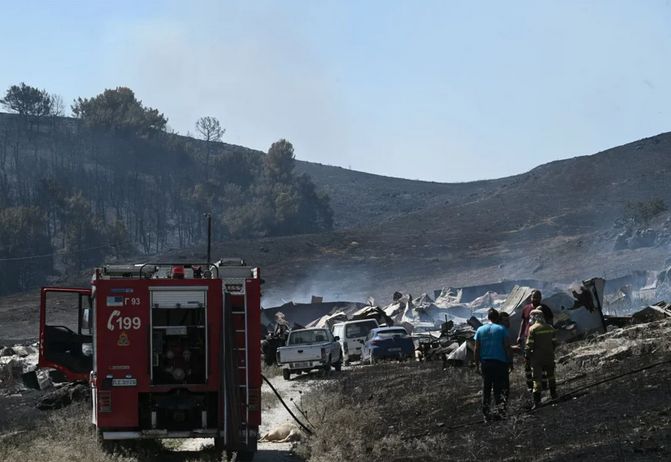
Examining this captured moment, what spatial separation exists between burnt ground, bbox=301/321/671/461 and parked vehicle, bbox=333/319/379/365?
64.7ft

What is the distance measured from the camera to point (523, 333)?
19.4 meters

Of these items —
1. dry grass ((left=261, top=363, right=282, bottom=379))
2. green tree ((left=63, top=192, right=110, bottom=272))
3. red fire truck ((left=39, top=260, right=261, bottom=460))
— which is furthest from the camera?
green tree ((left=63, top=192, right=110, bottom=272))

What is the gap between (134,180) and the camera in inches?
5822

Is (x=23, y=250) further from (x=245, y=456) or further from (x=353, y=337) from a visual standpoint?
(x=245, y=456)

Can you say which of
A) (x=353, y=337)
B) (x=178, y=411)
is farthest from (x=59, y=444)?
(x=353, y=337)

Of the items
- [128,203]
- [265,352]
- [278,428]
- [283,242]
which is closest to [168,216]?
[128,203]

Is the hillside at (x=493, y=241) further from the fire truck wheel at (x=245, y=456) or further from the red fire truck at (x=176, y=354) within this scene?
the fire truck wheel at (x=245, y=456)

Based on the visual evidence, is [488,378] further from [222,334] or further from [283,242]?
[283,242]

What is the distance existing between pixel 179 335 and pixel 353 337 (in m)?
29.2

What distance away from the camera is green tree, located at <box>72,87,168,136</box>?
14500cm

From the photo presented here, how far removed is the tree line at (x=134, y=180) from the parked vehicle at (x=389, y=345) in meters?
80.8

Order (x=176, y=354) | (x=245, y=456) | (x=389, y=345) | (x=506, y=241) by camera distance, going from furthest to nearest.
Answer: (x=506, y=241) → (x=389, y=345) → (x=176, y=354) → (x=245, y=456)

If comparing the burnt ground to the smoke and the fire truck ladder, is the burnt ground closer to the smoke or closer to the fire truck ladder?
the fire truck ladder

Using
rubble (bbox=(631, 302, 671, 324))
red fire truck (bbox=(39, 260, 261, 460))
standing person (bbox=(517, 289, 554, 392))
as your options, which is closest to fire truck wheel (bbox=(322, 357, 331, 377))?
rubble (bbox=(631, 302, 671, 324))
